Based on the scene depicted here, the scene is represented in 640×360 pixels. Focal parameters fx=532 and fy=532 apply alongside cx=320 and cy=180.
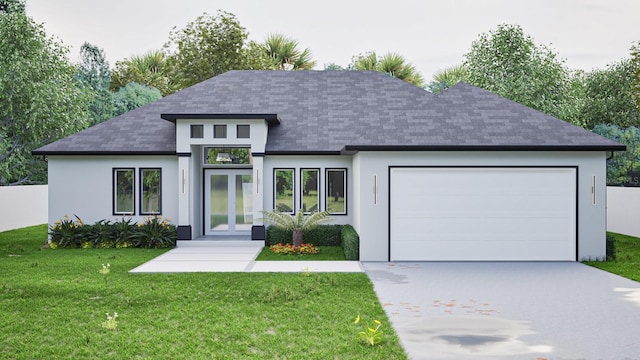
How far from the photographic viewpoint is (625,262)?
13688 mm

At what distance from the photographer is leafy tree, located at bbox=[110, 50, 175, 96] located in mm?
46812

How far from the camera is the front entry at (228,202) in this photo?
1852 centimetres

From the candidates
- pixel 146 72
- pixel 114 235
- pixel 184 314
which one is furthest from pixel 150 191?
pixel 146 72

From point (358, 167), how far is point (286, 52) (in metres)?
30.2

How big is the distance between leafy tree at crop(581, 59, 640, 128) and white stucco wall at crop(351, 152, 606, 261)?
3320cm

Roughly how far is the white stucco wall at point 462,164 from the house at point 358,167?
3cm

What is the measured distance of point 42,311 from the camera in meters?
8.55

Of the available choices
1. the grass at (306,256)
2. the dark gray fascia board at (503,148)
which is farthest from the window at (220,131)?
the dark gray fascia board at (503,148)

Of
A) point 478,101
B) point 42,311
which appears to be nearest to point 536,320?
point 42,311

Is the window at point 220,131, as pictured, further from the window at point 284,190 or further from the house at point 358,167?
the window at point 284,190

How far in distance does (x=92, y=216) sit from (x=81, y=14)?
79.6 feet

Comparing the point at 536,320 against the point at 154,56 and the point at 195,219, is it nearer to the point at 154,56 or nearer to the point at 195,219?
the point at 195,219

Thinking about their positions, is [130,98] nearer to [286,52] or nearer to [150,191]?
[286,52]

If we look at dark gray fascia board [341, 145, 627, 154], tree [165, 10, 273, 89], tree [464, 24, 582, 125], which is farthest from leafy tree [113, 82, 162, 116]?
dark gray fascia board [341, 145, 627, 154]
